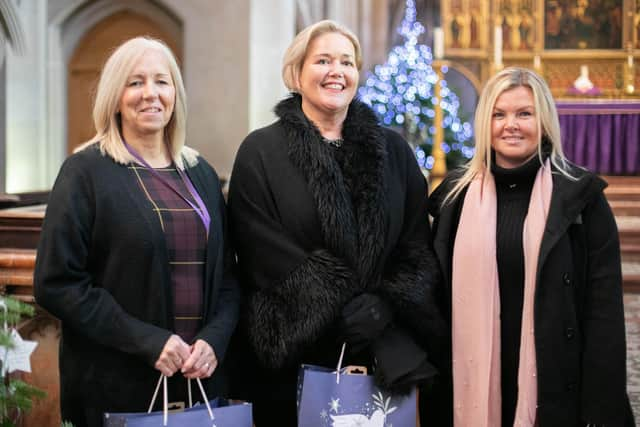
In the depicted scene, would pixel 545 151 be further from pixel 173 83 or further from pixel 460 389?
pixel 173 83

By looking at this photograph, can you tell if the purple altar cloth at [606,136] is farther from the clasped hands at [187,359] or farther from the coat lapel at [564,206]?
the clasped hands at [187,359]

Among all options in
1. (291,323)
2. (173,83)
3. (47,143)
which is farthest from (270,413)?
(47,143)

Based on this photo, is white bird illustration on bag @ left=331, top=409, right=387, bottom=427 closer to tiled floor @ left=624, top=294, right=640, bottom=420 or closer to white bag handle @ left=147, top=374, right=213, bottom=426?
white bag handle @ left=147, top=374, right=213, bottom=426

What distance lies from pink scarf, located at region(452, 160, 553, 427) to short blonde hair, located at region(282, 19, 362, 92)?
631 millimetres

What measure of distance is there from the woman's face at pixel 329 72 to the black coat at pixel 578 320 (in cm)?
70

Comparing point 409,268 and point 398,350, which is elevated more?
point 409,268

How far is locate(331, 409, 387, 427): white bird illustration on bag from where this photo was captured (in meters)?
1.95

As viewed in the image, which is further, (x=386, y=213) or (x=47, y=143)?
(x=47, y=143)

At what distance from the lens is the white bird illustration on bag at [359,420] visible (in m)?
1.95

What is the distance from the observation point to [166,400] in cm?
177

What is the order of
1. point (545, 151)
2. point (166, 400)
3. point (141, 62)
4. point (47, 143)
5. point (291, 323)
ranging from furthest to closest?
point (47, 143) < point (545, 151) < point (291, 323) < point (141, 62) < point (166, 400)

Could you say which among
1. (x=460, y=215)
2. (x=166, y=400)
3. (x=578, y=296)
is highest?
(x=460, y=215)

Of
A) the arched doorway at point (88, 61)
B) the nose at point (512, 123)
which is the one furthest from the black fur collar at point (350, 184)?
the arched doorway at point (88, 61)

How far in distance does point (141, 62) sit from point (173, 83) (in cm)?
11
